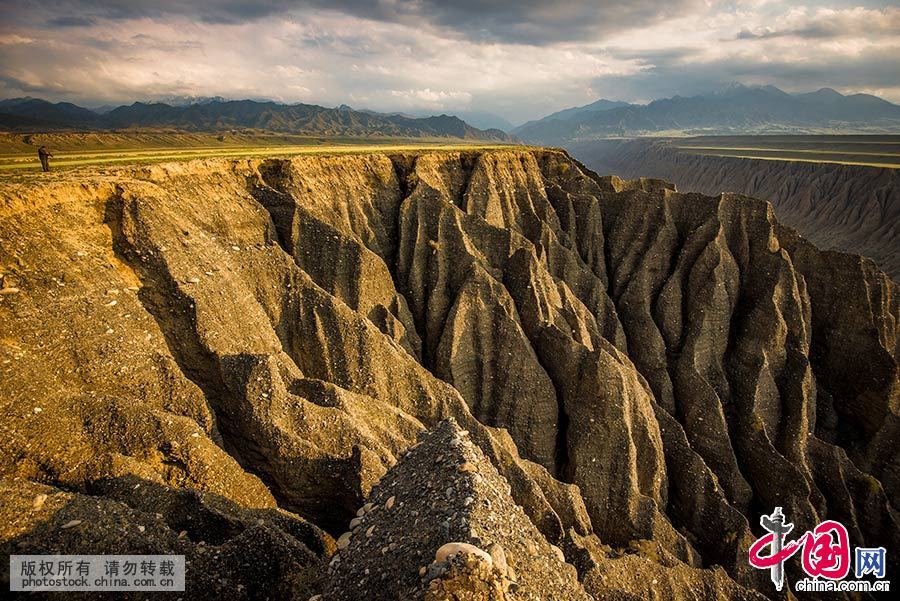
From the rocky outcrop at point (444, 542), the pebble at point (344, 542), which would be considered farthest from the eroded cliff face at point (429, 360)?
the rocky outcrop at point (444, 542)

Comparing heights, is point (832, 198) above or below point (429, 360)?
above

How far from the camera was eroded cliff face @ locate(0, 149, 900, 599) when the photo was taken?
1416 cm

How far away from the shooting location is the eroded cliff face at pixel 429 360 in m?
14.2

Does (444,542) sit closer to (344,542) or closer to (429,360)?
(344,542)

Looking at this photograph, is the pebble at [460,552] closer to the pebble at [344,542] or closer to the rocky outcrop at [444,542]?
the rocky outcrop at [444,542]

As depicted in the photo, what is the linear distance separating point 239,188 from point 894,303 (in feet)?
170

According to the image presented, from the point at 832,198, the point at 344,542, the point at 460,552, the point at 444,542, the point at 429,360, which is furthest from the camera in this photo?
the point at 832,198

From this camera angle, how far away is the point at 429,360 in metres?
30.0

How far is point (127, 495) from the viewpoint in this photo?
502 inches

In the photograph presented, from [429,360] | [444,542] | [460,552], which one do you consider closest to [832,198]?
[429,360]

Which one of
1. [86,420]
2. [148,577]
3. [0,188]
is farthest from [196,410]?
[0,188]

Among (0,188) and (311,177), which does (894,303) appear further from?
(0,188)

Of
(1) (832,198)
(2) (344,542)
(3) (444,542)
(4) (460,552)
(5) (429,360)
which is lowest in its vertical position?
(5) (429,360)

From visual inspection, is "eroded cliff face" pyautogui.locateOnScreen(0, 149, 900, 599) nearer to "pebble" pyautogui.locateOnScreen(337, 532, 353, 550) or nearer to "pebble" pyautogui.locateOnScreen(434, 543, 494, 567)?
"pebble" pyautogui.locateOnScreen(337, 532, 353, 550)
